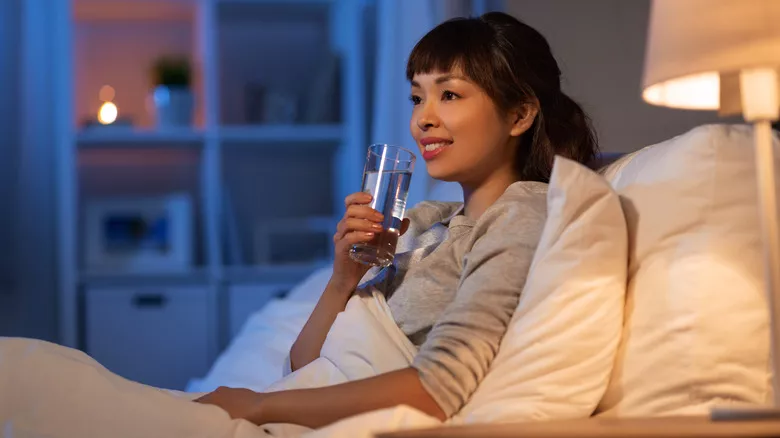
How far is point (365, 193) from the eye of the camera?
1536 millimetres

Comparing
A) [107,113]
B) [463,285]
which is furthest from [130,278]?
[463,285]

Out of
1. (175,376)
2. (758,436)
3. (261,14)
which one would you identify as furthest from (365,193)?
(261,14)

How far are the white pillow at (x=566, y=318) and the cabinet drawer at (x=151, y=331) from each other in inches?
104

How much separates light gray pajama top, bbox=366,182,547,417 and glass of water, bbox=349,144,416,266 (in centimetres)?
12

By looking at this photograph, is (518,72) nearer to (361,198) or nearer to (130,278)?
(361,198)

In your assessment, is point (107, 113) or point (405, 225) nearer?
point (405, 225)

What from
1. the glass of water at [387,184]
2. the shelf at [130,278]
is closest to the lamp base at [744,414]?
the glass of water at [387,184]

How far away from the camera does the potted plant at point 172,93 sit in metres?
3.92

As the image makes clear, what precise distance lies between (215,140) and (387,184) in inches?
97.4

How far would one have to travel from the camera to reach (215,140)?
153 inches

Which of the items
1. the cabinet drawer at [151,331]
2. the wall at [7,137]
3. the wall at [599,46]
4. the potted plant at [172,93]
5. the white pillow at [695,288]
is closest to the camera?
the white pillow at [695,288]

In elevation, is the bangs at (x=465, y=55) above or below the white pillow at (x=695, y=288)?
above

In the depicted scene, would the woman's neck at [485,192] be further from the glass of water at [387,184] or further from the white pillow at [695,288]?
the white pillow at [695,288]

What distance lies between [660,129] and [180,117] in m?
2.08
